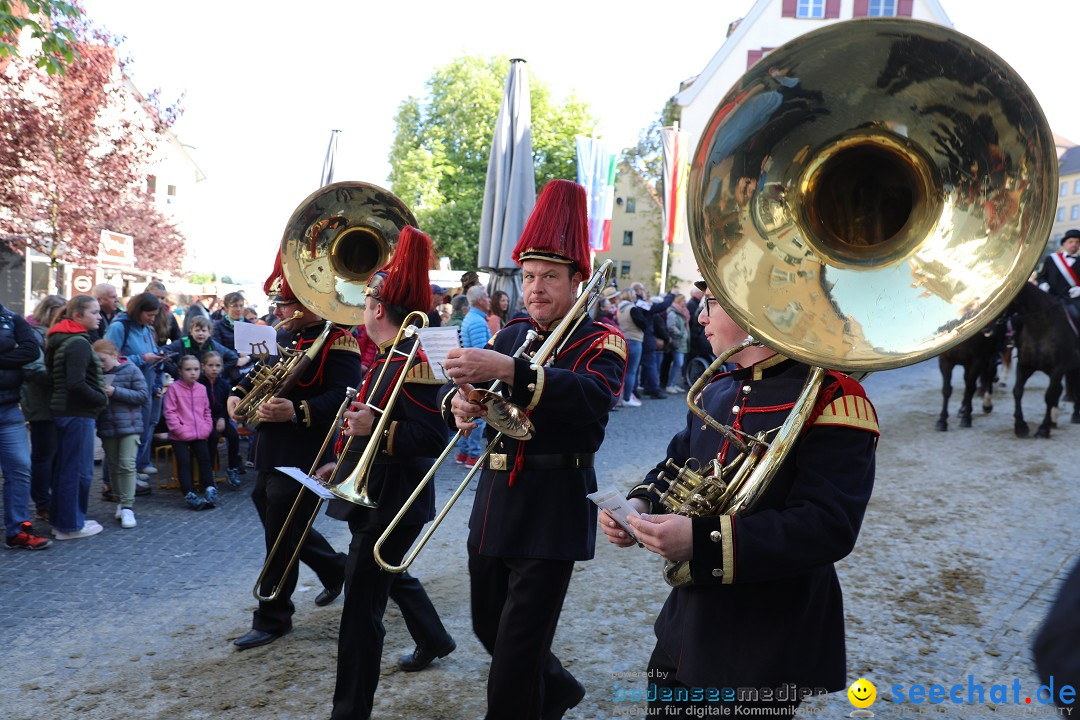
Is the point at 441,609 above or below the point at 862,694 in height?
below

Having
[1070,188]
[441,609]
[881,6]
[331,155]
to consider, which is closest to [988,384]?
[441,609]

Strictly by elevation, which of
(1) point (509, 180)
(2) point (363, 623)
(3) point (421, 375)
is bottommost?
(2) point (363, 623)

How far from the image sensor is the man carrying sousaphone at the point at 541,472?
2.97 meters

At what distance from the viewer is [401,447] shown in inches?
144

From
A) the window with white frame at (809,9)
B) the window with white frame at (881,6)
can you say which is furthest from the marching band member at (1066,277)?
the window with white frame at (809,9)

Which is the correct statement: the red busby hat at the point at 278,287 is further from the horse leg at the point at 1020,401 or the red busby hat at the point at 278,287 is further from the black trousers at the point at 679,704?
the horse leg at the point at 1020,401

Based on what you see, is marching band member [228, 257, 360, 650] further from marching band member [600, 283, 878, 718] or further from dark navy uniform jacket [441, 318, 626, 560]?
marching band member [600, 283, 878, 718]

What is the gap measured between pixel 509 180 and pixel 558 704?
7749 mm

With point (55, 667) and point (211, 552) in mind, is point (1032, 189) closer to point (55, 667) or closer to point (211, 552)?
point (55, 667)

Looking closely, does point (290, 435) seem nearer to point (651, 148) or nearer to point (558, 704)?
point (558, 704)

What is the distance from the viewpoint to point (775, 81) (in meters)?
2.05

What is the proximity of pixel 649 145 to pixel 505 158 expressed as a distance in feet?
85.1

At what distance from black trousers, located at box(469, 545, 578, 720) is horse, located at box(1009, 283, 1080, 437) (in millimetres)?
8817

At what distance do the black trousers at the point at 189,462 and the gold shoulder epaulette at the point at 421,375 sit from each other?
4.42 m
